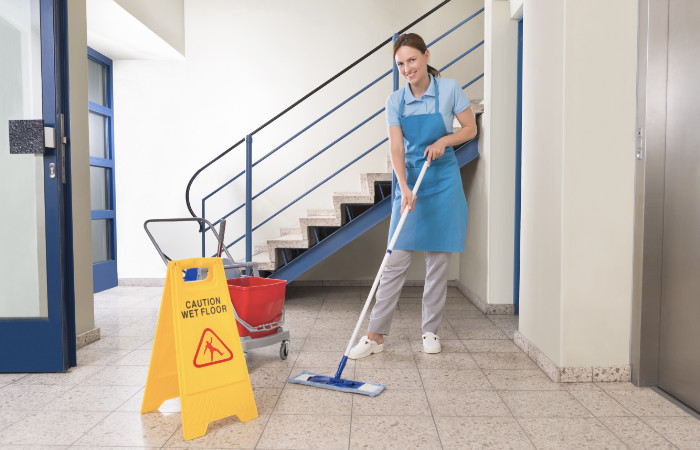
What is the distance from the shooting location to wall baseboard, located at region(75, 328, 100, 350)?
2.93 m

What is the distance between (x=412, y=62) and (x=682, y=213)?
1.33m

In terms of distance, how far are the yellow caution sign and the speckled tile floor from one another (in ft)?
0.23

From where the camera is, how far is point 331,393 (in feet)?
7.07

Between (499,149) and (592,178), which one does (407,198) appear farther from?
(499,149)

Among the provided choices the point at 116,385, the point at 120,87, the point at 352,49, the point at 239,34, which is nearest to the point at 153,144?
the point at 120,87

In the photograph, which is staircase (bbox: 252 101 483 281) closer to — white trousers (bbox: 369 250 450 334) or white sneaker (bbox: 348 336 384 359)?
white trousers (bbox: 369 250 450 334)

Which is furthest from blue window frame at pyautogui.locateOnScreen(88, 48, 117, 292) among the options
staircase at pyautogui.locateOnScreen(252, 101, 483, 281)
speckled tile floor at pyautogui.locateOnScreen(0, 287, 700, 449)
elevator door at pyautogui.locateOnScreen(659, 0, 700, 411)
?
elevator door at pyautogui.locateOnScreen(659, 0, 700, 411)

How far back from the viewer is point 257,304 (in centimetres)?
248

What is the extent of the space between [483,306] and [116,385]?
2492 mm

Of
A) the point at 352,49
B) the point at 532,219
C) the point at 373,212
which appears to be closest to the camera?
the point at 532,219

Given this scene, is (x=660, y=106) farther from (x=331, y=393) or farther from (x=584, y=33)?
(x=331, y=393)

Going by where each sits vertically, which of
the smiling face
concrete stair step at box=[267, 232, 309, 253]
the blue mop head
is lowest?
the blue mop head

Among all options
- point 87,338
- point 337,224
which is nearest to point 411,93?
point 337,224

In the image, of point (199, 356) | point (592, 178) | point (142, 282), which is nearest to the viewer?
point (199, 356)
